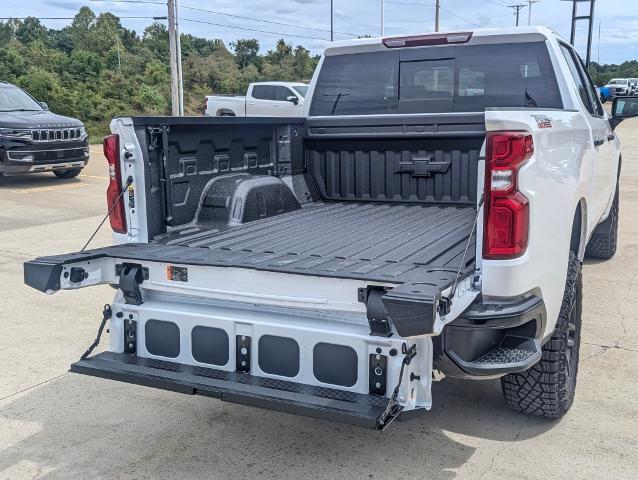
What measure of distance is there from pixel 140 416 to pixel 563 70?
3.34 m

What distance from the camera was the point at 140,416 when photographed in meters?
3.93

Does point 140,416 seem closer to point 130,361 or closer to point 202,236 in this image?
point 130,361

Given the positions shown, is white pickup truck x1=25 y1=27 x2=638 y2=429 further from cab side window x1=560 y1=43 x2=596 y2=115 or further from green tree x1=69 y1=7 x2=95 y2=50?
green tree x1=69 y1=7 x2=95 y2=50

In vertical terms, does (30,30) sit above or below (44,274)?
above

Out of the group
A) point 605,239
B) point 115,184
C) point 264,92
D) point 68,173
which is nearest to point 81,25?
point 264,92

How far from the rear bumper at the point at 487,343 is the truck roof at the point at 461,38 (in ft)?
7.76

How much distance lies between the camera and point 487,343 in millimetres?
2939

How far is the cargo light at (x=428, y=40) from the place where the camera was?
493 centimetres

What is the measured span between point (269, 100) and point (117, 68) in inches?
913

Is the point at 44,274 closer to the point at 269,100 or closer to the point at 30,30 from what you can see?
the point at 269,100

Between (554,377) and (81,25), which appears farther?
(81,25)

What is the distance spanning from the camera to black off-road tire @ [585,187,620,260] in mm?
6899

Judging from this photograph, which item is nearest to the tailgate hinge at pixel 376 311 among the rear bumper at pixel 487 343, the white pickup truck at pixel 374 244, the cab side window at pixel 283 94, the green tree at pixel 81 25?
the white pickup truck at pixel 374 244

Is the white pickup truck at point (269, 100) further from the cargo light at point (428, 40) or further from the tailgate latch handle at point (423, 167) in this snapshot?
the tailgate latch handle at point (423, 167)
